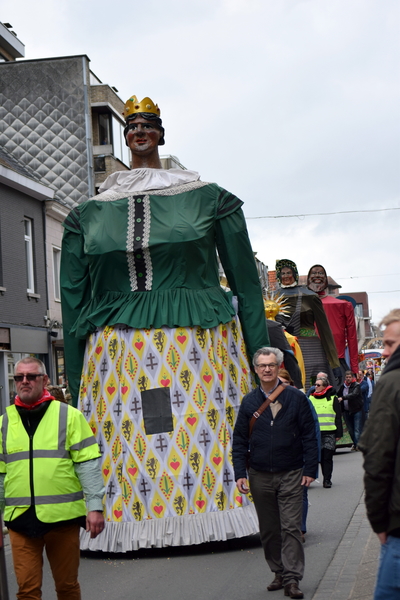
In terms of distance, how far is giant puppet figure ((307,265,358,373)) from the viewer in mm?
17125

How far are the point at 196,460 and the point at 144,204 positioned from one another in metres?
2.09

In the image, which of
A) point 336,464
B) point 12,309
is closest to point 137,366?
point 336,464

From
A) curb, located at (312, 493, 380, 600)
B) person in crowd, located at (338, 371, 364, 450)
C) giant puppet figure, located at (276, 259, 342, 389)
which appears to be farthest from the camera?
person in crowd, located at (338, 371, 364, 450)

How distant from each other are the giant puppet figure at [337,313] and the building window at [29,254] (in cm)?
1061

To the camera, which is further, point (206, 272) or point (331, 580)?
point (206, 272)

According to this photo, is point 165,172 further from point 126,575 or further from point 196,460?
point 126,575

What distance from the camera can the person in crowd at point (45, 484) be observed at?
5152 millimetres

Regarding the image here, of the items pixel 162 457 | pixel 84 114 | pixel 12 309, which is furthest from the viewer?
pixel 84 114

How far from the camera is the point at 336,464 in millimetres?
17188

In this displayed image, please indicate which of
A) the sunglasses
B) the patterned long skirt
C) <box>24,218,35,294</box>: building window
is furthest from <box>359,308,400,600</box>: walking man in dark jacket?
<box>24,218,35,294</box>: building window

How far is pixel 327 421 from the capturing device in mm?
13914

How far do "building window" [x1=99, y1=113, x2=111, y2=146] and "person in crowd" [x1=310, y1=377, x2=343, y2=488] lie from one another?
22.6 metres

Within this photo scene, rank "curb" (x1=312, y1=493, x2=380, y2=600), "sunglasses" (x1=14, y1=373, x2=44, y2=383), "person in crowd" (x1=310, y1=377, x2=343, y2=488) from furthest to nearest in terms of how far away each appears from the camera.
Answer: "person in crowd" (x1=310, y1=377, x2=343, y2=488) < "curb" (x1=312, y1=493, x2=380, y2=600) < "sunglasses" (x1=14, y1=373, x2=44, y2=383)

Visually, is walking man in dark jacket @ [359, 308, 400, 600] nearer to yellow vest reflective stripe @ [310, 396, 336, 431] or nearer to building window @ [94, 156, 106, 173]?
yellow vest reflective stripe @ [310, 396, 336, 431]
